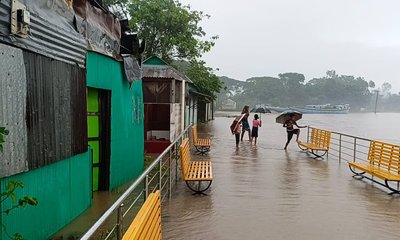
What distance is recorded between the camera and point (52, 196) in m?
5.05

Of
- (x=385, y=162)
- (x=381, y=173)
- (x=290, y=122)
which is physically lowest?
(x=381, y=173)

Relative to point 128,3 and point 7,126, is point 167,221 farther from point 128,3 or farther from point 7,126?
point 128,3

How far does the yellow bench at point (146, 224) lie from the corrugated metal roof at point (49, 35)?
6.85ft

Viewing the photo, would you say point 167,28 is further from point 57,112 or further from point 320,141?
point 57,112

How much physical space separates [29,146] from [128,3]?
78.6 feet

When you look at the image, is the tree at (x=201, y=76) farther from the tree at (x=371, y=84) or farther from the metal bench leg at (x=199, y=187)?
the tree at (x=371, y=84)

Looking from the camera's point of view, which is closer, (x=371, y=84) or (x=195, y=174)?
(x=195, y=174)

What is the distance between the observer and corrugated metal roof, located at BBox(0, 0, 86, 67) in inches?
153

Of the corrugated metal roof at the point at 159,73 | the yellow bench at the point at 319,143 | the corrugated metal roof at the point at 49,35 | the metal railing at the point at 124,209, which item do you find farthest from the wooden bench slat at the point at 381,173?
the corrugated metal roof at the point at 159,73

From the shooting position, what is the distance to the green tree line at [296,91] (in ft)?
397

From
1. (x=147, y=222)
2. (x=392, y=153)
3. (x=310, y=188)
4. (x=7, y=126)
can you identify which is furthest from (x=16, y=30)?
(x=392, y=153)

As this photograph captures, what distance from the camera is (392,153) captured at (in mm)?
8250

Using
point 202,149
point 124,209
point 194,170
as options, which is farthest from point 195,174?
point 202,149

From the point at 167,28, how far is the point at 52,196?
22.3 meters
